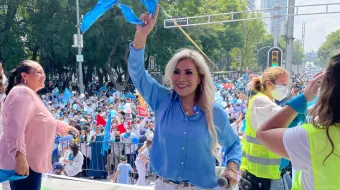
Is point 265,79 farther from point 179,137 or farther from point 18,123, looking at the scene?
point 18,123

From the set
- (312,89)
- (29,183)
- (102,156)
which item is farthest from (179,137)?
(102,156)

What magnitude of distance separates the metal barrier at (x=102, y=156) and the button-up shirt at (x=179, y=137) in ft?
22.1

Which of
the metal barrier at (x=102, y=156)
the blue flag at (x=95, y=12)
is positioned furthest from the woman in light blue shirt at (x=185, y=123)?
the metal barrier at (x=102, y=156)

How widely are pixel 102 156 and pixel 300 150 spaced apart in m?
8.24

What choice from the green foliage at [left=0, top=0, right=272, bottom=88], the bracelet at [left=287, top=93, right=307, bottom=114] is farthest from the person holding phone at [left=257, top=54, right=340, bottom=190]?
the green foliage at [left=0, top=0, right=272, bottom=88]

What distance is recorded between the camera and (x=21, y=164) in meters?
2.62

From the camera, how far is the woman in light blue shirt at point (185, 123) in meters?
2.24

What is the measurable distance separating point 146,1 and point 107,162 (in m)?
7.24

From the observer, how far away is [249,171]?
122 inches

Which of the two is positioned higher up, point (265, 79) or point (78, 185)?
point (265, 79)

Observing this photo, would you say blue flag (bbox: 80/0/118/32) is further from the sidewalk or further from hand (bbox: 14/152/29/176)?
the sidewalk

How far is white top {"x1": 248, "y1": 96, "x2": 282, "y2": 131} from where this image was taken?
2898mm

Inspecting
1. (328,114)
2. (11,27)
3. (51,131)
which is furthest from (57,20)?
(328,114)

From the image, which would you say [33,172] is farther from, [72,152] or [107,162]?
[107,162]
